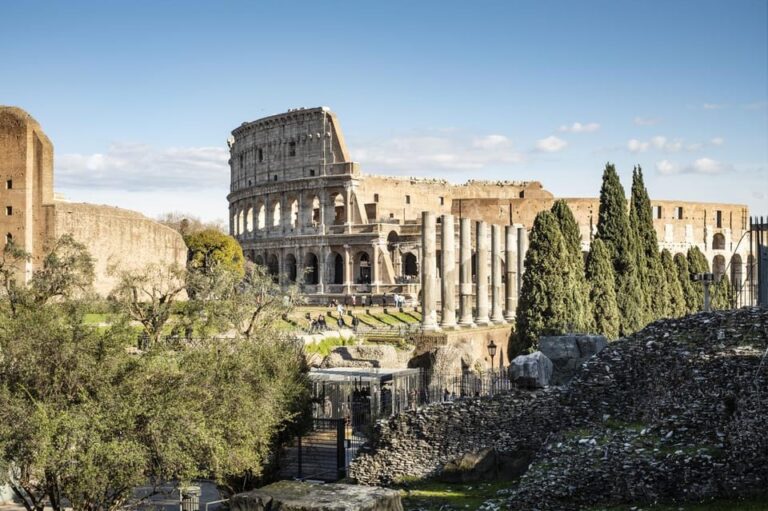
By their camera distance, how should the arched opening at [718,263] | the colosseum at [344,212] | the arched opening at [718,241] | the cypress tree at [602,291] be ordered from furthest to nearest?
the arched opening at [718,241]
the arched opening at [718,263]
the colosseum at [344,212]
the cypress tree at [602,291]

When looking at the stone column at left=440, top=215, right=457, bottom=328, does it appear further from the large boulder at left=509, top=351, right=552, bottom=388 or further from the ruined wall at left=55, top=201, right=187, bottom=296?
the large boulder at left=509, top=351, right=552, bottom=388

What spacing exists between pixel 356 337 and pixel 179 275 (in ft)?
42.7

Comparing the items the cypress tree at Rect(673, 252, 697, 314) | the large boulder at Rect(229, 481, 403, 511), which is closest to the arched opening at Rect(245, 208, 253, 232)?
the cypress tree at Rect(673, 252, 697, 314)

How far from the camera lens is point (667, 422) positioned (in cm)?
1509

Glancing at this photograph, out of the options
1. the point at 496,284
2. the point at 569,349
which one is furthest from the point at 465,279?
the point at 569,349

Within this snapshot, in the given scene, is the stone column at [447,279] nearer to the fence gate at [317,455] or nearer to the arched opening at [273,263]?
the fence gate at [317,455]

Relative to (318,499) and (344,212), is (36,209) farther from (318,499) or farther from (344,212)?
(344,212)

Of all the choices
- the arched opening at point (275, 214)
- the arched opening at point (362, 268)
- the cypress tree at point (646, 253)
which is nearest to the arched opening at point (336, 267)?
the arched opening at point (362, 268)

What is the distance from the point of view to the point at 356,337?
1670 inches

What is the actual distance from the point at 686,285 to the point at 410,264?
2831cm

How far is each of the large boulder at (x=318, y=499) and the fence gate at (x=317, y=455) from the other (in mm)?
8492

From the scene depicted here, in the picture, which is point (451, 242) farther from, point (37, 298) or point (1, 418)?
point (1, 418)

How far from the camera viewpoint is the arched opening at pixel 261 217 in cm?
8700

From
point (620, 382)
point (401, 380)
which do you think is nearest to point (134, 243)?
point (401, 380)
